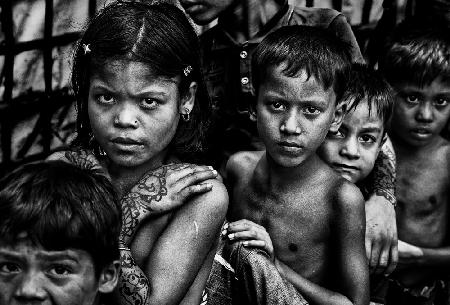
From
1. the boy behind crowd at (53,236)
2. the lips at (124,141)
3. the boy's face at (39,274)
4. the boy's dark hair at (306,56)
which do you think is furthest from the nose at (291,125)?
the boy's face at (39,274)

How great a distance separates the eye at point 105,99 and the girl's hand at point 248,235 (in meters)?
0.69

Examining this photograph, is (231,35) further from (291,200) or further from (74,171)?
(74,171)

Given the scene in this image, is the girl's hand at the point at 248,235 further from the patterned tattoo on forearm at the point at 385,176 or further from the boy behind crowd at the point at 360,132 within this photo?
the patterned tattoo on forearm at the point at 385,176

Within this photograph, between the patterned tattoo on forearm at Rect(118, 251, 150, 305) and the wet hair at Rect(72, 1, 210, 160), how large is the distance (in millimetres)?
737

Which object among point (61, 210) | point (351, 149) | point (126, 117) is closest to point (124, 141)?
point (126, 117)

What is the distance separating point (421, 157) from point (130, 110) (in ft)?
6.91

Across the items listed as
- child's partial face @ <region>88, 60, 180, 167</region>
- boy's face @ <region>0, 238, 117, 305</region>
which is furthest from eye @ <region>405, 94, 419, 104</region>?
boy's face @ <region>0, 238, 117, 305</region>

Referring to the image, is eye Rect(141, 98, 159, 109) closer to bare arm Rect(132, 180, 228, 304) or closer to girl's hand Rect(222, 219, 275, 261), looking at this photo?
bare arm Rect(132, 180, 228, 304)

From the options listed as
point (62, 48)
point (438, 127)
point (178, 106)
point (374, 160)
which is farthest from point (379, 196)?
point (62, 48)

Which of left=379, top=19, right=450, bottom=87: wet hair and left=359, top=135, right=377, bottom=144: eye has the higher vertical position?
left=379, top=19, right=450, bottom=87: wet hair

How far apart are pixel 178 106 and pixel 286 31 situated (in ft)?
2.16

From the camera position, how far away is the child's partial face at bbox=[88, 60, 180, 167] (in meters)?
3.44

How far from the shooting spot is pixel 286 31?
394cm

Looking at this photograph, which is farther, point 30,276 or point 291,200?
point 291,200
